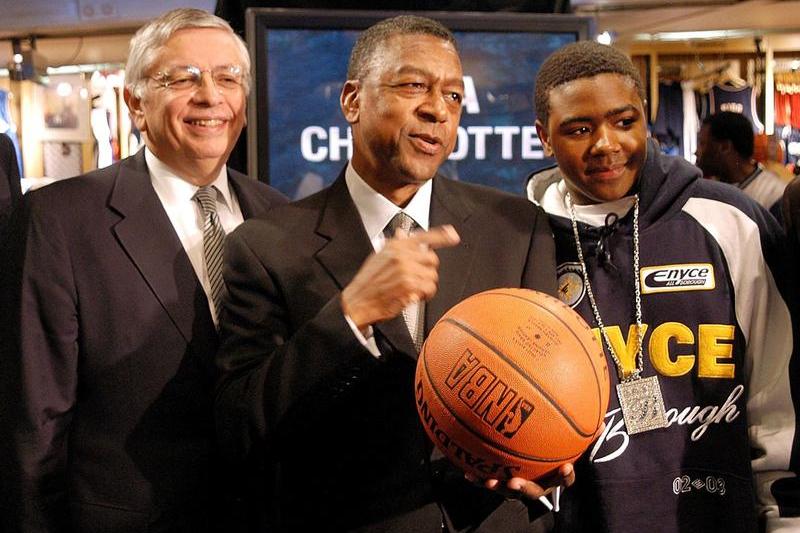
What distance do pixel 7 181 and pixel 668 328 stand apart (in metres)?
1.78

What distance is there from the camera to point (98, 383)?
2035 millimetres

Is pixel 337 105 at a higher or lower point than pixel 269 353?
higher

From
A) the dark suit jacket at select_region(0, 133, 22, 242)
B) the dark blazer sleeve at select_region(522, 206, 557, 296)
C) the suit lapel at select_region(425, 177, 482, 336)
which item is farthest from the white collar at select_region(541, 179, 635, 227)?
the dark suit jacket at select_region(0, 133, 22, 242)

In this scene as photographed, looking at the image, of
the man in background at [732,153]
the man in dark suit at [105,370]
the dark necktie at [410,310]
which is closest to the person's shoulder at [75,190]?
the man in dark suit at [105,370]

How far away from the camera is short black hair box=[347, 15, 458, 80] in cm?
196

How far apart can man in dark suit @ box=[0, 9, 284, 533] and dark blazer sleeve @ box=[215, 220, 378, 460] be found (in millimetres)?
183

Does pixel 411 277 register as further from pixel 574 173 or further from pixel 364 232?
pixel 574 173

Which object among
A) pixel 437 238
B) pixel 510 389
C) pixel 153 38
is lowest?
pixel 510 389

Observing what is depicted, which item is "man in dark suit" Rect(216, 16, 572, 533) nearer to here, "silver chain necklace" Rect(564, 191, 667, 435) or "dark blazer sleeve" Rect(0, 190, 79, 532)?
"silver chain necklace" Rect(564, 191, 667, 435)

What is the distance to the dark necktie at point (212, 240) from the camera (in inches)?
83.4


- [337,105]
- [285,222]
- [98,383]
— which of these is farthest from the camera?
[337,105]

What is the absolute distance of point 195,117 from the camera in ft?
7.23

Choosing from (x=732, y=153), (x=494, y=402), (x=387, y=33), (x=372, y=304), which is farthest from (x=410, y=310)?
(x=732, y=153)

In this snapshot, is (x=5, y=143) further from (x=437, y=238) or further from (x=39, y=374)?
(x=437, y=238)
